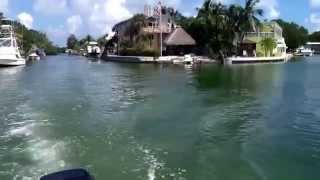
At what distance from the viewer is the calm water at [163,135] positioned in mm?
15125

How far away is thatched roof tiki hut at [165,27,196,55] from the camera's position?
9350 cm

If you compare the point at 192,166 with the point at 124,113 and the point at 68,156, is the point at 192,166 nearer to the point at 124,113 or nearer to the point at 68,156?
the point at 68,156

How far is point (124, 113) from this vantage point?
25531mm

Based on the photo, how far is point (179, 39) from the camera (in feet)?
307

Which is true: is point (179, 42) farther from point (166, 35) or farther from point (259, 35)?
point (259, 35)

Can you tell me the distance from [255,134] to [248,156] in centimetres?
355

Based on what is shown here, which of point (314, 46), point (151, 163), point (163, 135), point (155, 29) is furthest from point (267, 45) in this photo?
point (314, 46)

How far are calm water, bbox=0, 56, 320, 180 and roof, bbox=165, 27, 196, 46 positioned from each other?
194 feet

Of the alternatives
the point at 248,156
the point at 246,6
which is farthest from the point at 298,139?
the point at 246,6

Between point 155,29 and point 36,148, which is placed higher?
point 155,29

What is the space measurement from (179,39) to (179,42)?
769 millimetres

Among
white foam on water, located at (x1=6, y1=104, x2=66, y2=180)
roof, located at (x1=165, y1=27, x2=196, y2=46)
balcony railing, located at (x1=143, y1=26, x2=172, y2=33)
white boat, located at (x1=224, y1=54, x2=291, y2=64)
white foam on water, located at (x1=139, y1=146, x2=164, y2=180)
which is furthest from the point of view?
balcony railing, located at (x1=143, y1=26, x2=172, y2=33)

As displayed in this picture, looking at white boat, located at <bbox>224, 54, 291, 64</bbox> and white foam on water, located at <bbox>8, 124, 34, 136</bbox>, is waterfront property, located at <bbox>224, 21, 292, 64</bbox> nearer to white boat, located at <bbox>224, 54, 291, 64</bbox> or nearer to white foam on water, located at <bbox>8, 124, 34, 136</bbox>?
white boat, located at <bbox>224, 54, 291, 64</bbox>

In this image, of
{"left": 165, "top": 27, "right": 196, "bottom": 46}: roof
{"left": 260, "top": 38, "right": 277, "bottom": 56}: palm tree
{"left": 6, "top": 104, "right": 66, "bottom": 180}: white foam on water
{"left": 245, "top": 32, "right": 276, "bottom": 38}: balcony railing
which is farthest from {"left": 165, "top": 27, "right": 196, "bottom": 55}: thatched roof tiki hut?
{"left": 6, "top": 104, "right": 66, "bottom": 180}: white foam on water
